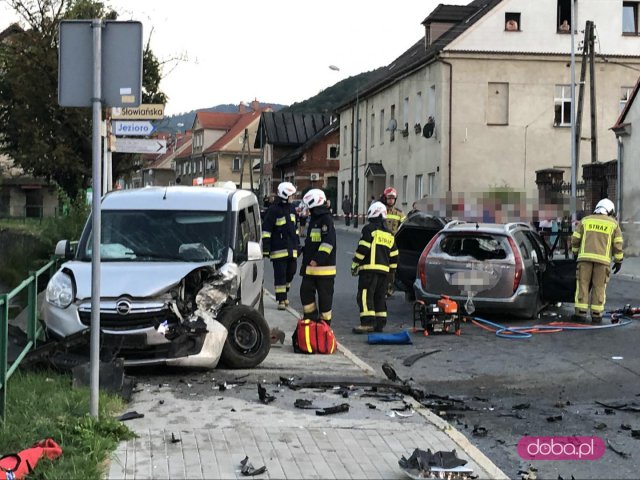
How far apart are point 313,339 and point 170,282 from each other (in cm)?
229

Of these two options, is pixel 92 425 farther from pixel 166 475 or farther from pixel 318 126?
pixel 318 126

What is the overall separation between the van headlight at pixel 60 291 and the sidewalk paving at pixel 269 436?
3.60 ft

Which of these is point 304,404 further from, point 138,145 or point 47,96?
point 47,96

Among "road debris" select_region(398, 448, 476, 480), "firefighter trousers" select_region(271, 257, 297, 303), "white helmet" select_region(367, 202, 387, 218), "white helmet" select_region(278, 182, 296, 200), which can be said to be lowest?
"road debris" select_region(398, 448, 476, 480)

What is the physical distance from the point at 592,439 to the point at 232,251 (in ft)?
14.3

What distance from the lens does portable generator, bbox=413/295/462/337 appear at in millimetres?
12430

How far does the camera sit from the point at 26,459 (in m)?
5.43

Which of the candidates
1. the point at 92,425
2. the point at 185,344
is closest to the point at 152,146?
the point at 185,344

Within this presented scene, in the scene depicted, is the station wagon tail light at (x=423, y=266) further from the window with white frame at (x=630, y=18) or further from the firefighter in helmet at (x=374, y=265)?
the window with white frame at (x=630, y=18)

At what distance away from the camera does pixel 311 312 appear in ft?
39.3

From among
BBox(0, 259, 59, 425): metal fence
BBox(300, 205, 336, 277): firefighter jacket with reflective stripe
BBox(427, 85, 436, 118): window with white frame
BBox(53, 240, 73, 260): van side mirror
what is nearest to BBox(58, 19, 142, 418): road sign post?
BBox(0, 259, 59, 425): metal fence

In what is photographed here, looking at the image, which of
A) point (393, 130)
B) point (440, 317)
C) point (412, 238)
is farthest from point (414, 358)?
point (393, 130)

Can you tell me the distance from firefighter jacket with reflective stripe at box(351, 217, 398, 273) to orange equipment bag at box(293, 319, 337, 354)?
82.5 inches

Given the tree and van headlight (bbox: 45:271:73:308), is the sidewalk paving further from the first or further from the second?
the tree
